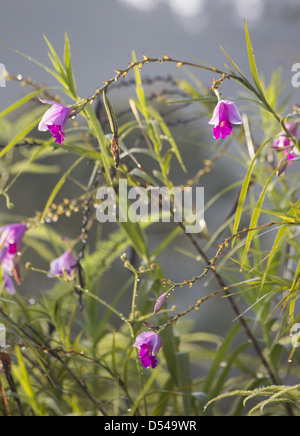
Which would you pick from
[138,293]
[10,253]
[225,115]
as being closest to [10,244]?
[10,253]

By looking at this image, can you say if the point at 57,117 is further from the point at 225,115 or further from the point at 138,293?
the point at 138,293

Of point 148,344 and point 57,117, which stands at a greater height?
point 57,117

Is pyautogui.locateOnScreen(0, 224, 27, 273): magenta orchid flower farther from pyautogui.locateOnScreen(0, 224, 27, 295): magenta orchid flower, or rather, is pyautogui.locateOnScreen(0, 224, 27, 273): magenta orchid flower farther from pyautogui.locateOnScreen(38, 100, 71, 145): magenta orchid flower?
pyautogui.locateOnScreen(38, 100, 71, 145): magenta orchid flower

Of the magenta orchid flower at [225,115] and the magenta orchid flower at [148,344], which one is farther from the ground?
the magenta orchid flower at [225,115]

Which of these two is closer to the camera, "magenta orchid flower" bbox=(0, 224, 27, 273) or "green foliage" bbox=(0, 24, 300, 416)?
"green foliage" bbox=(0, 24, 300, 416)

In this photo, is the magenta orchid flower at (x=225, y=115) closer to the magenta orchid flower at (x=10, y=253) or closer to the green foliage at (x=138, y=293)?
the green foliage at (x=138, y=293)

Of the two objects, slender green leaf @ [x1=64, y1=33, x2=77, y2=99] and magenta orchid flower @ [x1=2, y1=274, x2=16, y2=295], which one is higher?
slender green leaf @ [x1=64, y1=33, x2=77, y2=99]

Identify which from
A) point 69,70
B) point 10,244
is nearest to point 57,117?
point 69,70

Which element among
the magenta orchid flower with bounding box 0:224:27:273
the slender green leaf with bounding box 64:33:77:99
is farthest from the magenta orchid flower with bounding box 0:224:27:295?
the slender green leaf with bounding box 64:33:77:99

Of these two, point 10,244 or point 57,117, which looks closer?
point 57,117

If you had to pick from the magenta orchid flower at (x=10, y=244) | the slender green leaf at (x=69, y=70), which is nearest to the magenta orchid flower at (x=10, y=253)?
the magenta orchid flower at (x=10, y=244)

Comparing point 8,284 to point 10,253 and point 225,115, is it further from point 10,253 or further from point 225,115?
point 225,115

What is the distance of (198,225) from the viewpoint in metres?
0.61
